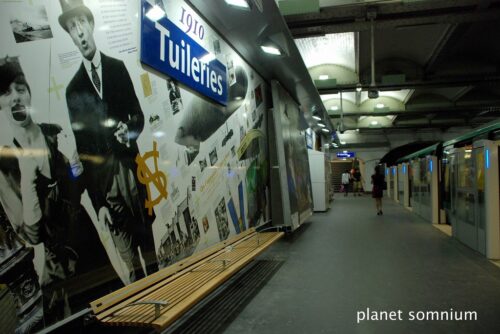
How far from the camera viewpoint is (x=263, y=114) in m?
7.66

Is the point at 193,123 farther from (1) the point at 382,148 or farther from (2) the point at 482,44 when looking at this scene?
(1) the point at 382,148

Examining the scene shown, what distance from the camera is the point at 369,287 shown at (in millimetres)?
4426

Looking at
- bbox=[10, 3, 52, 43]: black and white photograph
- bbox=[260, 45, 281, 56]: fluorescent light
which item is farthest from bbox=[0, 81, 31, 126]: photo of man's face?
bbox=[260, 45, 281, 56]: fluorescent light

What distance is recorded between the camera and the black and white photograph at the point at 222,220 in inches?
191

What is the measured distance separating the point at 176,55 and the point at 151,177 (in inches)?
52.7

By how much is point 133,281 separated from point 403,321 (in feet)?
8.04

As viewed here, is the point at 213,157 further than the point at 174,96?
Yes

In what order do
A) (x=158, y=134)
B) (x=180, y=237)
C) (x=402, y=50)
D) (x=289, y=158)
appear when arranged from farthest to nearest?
(x=402, y=50)
(x=289, y=158)
(x=180, y=237)
(x=158, y=134)

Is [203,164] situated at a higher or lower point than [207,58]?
lower

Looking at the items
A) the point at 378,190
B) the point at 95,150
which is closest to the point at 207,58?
the point at 95,150

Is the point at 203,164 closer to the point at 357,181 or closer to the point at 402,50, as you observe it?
the point at 402,50

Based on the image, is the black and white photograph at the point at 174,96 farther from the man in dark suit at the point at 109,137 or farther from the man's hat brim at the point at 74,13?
the man's hat brim at the point at 74,13

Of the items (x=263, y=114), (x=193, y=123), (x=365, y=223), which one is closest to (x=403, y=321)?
(x=193, y=123)

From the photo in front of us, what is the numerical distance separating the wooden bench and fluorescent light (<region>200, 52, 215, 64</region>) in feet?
7.47
